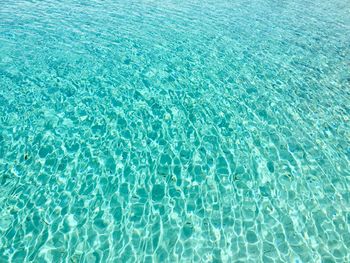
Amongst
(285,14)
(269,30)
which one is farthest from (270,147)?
(285,14)

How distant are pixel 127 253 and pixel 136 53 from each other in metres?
11.5

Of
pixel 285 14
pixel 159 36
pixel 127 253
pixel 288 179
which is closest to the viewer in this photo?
pixel 127 253

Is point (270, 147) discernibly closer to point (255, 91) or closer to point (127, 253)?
point (255, 91)

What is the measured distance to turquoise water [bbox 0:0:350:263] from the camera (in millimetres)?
6691

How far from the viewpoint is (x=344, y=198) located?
7.84m

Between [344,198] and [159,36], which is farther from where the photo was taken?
[159,36]

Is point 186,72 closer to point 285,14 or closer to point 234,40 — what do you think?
point 234,40

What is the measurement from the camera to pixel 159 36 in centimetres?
1698

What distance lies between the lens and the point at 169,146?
9258 millimetres

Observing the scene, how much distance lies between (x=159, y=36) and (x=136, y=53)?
2.91m

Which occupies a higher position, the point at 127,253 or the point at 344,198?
the point at 344,198

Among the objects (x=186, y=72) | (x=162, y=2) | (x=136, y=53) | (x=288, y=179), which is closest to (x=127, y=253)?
(x=288, y=179)

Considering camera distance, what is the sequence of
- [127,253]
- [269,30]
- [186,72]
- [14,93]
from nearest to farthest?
[127,253] → [14,93] → [186,72] → [269,30]

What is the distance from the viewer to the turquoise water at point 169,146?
263 inches
